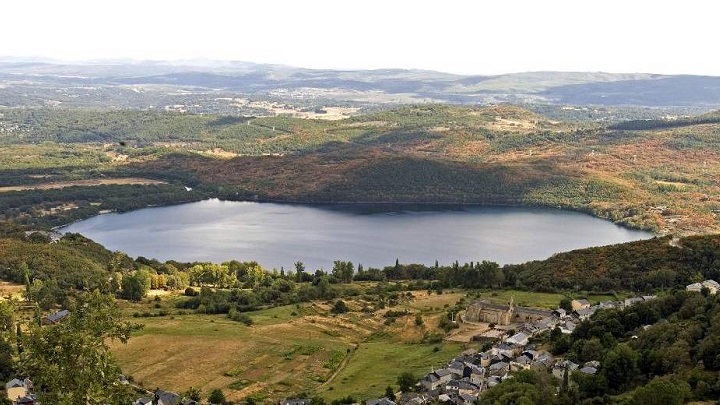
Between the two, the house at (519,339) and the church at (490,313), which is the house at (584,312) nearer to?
the church at (490,313)

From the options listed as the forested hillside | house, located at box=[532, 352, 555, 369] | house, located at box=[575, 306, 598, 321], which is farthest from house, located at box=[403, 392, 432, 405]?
the forested hillside

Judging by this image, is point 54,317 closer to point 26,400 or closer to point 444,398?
point 26,400

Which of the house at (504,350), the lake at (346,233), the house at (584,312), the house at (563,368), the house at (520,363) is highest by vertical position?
the house at (563,368)

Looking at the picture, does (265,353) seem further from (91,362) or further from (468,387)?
(91,362)

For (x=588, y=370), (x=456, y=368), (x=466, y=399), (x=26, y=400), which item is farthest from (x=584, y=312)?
(x=26, y=400)

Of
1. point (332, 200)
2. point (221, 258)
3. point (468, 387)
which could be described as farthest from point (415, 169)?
point (468, 387)

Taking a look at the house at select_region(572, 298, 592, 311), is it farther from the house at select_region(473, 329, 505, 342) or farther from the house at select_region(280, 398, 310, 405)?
the house at select_region(280, 398, 310, 405)

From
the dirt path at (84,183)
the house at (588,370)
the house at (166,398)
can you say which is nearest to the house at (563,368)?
the house at (588,370)
